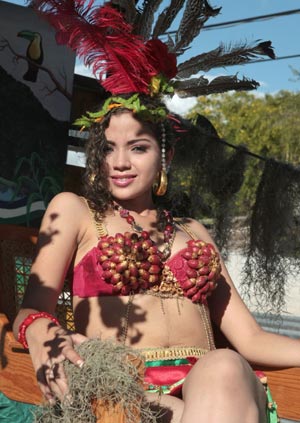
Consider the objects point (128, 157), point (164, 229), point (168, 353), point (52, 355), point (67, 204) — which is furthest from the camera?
point (164, 229)

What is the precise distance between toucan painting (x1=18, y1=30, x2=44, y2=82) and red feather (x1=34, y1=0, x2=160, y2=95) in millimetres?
1013

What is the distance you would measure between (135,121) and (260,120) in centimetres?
2224

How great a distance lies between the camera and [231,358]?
79.9 inches

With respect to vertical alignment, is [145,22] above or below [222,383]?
above

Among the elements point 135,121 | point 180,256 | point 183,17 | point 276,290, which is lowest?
point 276,290

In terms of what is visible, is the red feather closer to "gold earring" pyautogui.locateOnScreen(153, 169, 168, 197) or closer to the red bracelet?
"gold earring" pyautogui.locateOnScreen(153, 169, 168, 197)

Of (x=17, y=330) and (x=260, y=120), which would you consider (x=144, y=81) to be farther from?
(x=260, y=120)

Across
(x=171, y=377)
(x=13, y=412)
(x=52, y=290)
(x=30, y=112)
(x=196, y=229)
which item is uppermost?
(x=30, y=112)

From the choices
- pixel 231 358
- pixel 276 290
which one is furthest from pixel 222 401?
pixel 276 290

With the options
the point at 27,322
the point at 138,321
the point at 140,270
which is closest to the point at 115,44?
the point at 140,270

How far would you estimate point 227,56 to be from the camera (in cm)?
364

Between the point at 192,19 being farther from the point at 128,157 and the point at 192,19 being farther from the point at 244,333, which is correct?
the point at 244,333

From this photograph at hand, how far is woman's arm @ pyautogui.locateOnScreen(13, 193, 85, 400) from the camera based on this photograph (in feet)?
6.16

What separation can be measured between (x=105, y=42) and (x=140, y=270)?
0.88 meters
